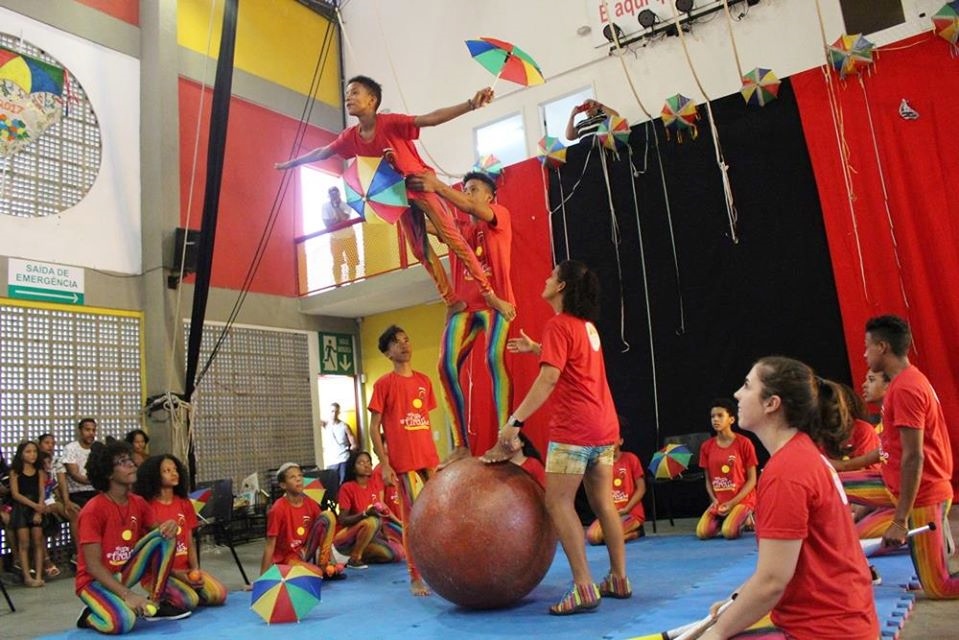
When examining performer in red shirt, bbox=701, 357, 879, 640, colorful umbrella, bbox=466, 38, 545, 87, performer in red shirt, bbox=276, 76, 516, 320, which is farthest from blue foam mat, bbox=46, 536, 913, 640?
colorful umbrella, bbox=466, 38, 545, 87

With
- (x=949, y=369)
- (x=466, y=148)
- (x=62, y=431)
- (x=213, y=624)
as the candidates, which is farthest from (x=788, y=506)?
(x=466, y=148)

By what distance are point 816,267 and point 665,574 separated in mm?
3710

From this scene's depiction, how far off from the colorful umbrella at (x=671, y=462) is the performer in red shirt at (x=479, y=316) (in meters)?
2.81

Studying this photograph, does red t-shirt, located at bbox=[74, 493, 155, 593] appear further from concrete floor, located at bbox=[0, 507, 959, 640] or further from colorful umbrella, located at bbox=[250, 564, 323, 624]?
colorful umbrella, located at bbox=[250, 564, 323, 624]

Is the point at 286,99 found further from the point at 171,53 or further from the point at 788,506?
the point at 788,506

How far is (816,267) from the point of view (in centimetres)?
674

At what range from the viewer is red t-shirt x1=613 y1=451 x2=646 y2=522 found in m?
6.35

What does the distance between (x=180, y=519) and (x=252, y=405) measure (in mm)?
5731

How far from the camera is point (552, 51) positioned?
9.84m

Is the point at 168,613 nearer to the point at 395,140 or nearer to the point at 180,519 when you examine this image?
the point at 180,519

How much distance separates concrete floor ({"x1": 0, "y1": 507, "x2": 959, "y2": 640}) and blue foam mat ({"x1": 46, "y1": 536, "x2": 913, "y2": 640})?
0.10 meters

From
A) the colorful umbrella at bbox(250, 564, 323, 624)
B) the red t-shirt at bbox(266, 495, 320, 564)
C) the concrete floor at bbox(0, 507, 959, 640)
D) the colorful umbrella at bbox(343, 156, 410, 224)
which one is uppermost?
the colorful umbrella at bbox(343, 156, 410, 224)

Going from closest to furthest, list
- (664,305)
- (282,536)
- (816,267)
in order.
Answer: (282,536) < (816,267) < (664,305)

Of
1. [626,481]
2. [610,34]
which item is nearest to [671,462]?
[626,481]
